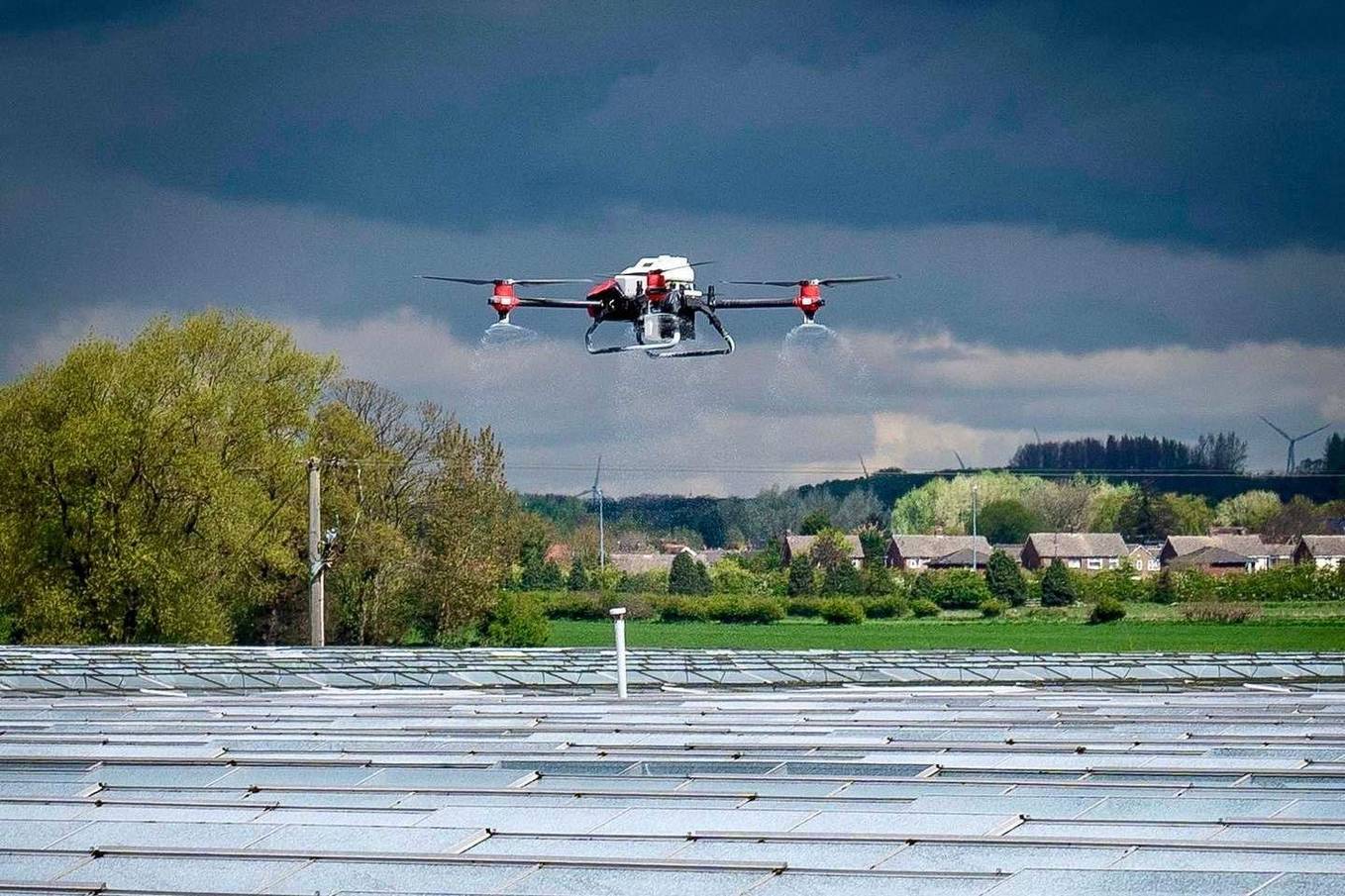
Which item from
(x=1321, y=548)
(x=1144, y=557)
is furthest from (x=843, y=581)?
→ (x=1321, y=548)

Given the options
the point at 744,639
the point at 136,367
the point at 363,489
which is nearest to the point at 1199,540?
the point at 744,639

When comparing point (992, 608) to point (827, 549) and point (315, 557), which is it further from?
point (315, 557)

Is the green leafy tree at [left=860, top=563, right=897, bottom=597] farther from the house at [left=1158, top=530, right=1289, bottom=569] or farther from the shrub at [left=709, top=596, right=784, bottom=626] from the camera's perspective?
the house at [left=1158, top=530, right=1289, bottom=569]

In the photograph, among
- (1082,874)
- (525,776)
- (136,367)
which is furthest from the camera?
(136,367)

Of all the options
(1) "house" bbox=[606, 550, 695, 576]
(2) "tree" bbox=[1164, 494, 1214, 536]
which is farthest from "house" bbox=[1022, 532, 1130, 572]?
(1) "house" bbox=[606, 550, 695, 576]

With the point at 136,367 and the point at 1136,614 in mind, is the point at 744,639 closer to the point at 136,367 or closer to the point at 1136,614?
the point at 1136,614

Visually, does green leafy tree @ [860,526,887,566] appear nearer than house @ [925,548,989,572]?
Yes
